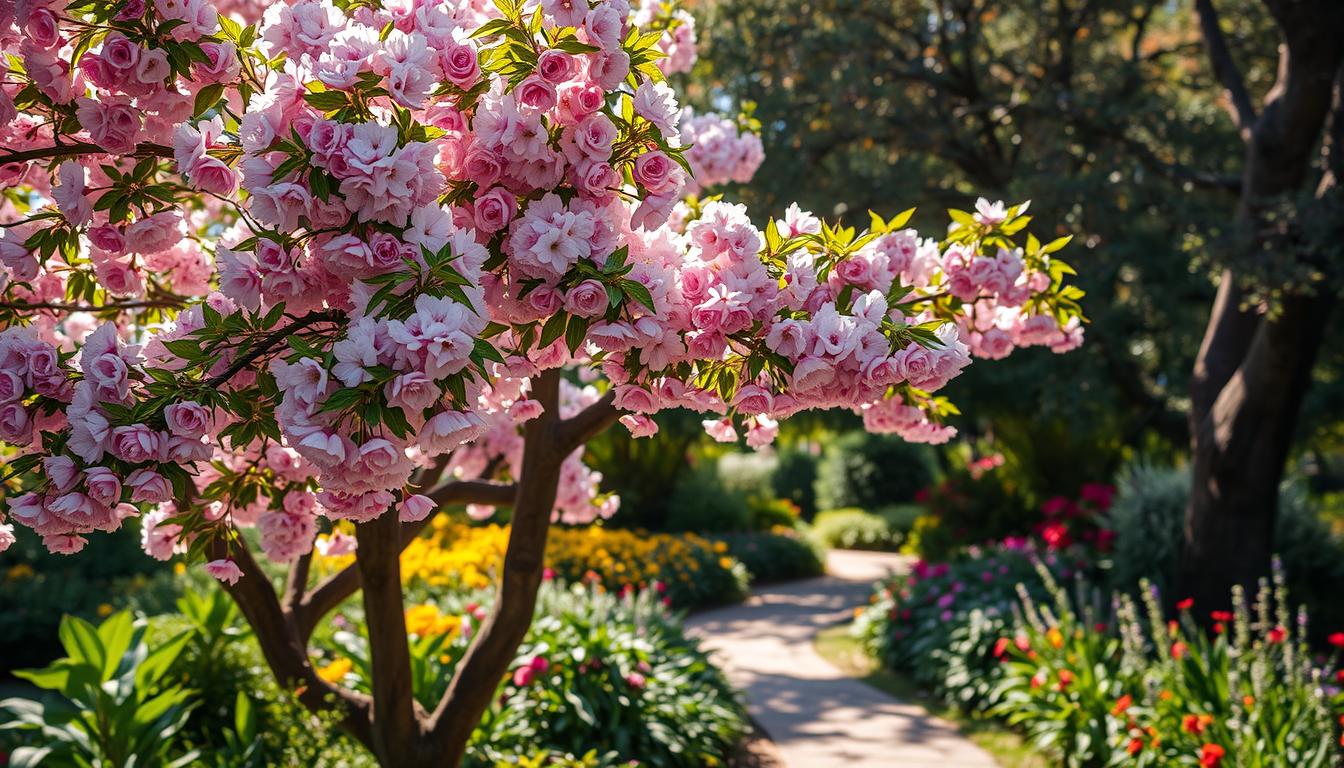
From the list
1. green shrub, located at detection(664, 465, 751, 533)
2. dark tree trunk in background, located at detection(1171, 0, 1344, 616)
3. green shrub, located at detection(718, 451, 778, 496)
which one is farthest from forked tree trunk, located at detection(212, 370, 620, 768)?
green shrub, located at detection(718, 451, 778, 496)

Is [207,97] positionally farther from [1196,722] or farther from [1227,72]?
[1227,72]

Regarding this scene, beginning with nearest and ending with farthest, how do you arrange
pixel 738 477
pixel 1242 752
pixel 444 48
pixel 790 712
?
pixel 444 48 → pixel 1242 752 → pixel 790 712 → pixel 738 477

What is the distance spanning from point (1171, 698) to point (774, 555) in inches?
322

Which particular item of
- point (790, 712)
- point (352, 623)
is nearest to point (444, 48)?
point (352, 623)

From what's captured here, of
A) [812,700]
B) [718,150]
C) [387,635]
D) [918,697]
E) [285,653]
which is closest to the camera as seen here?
[387,635]

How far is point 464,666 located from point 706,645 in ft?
17.7

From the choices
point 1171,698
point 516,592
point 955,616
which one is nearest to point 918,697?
point 955,616

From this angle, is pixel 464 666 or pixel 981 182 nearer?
pixel 464 666

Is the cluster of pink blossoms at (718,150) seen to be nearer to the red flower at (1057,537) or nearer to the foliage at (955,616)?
the foliage at (955,616)

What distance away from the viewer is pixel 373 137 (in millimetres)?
1745

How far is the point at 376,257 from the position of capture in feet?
5.86

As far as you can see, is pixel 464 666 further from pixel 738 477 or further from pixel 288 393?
pixel 738 477

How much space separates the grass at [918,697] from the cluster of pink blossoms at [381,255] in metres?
3.95

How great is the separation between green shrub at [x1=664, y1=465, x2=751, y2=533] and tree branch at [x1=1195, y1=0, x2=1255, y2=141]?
823 centimetres
